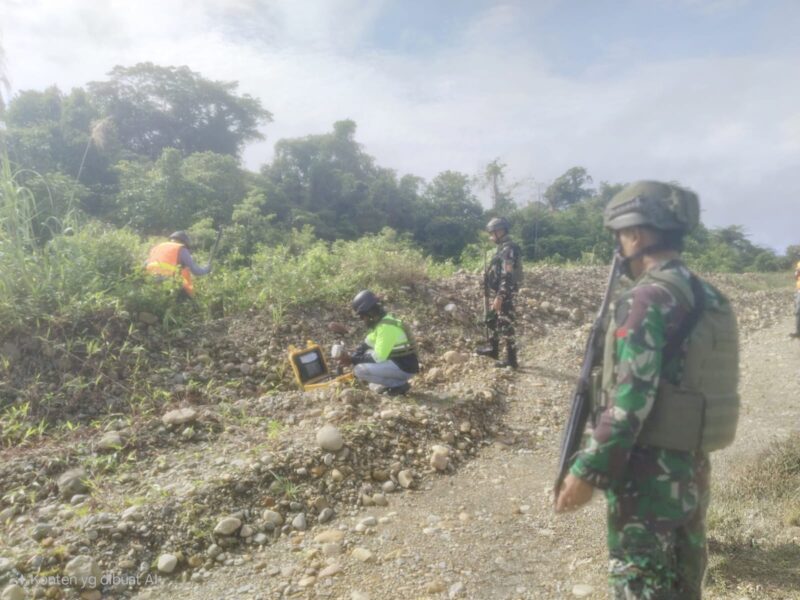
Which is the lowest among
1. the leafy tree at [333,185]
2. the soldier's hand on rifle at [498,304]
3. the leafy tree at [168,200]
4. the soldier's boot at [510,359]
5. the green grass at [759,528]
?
the green grass at [759,528]

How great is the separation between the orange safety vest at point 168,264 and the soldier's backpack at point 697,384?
5754mm

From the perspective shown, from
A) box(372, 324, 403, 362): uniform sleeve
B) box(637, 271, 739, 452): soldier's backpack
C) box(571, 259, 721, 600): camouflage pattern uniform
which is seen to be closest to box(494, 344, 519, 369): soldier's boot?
box(372, 324, 403, 362): uniform sleeve

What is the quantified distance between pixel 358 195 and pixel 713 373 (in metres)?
20.7

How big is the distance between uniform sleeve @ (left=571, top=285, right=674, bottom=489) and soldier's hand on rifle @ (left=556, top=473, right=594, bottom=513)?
28 mm

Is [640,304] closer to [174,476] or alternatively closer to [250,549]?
[250,549]

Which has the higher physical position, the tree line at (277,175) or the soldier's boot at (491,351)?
the tree line at (277,175)

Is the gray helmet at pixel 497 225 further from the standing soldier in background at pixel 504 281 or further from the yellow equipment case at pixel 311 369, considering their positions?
the yellow equipment case at pixel 311 369

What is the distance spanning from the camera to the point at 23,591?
8.90ft

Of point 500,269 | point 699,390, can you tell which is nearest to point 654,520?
point 699,390

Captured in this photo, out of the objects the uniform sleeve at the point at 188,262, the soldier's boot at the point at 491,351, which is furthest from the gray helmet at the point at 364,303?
the uniform sleeve at the point at 188,262

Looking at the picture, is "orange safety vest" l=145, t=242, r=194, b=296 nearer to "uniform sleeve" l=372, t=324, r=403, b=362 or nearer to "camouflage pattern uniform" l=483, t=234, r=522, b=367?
"uniform sleeve" l=372, t=324, r=403, b=362

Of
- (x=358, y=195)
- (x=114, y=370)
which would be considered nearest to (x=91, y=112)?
(x=358, y=195)

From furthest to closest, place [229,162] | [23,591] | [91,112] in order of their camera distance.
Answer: [91,112]
[229,162]
[23,591]

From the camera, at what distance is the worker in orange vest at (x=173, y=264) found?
641 cm
